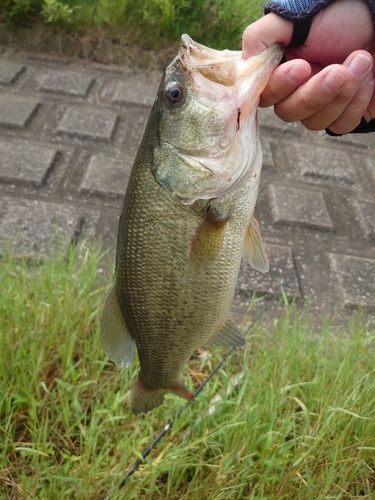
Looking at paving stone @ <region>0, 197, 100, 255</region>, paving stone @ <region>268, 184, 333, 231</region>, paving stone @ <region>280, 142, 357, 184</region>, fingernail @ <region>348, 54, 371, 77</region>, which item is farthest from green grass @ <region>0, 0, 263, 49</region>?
fingernail @ <region>348, 54, 371, 77</region>

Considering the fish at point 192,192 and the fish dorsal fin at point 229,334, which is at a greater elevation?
the fish at point 192,192

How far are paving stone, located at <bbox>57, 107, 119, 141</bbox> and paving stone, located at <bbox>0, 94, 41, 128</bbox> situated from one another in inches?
9.8

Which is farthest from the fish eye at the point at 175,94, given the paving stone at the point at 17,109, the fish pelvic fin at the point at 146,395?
the paving stone at the point at 17,109

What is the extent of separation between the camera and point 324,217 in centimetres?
322

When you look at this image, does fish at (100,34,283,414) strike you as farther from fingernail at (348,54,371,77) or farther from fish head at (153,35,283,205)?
fingernail at (348,54,371,77)

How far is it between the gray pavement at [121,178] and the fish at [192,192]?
1.37 metres

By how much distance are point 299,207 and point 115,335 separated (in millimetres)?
2258

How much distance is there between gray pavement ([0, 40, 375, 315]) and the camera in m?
2.76

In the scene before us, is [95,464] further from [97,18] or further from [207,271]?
[97,18]

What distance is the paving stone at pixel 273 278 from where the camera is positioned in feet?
8.68

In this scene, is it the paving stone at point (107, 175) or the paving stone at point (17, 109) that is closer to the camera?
the paving stone at point (107, 175)

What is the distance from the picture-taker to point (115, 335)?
130 centimetres

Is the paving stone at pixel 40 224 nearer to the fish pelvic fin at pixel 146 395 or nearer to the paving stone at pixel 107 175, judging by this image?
the paving stone at pixel 107 175

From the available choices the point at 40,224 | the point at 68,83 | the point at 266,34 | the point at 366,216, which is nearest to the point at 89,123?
the point at 68,83
